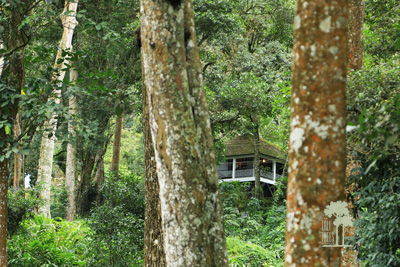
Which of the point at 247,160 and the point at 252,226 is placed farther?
the point at 247,160

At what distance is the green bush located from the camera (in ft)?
39.3

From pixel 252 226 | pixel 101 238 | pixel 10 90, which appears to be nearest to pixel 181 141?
pixel 10 90

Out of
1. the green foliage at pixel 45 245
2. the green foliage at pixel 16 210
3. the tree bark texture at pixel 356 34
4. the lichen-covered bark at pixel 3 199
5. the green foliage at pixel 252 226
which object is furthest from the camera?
the green foliage at pixel 252 226

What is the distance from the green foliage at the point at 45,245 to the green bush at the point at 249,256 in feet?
13.1

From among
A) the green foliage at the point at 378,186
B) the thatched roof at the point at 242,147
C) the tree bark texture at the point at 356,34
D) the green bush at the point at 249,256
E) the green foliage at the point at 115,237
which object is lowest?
the green bush at the point at 249,256

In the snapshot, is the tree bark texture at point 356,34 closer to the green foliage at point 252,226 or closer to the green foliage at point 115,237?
the green foliage at point 115,237

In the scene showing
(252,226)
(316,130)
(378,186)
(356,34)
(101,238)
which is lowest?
(101,238)

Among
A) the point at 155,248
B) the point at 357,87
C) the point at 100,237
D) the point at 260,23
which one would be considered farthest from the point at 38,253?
the point at 260,23

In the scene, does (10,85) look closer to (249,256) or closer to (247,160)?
(249,256)

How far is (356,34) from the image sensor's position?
7.54 metres

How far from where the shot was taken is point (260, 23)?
24656 millimetres

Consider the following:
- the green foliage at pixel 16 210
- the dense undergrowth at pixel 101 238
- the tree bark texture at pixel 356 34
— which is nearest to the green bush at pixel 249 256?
the dense undergrowth at pixel 101 238

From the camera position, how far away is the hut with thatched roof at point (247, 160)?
28.4 m

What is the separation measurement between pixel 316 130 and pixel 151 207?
9.02 feet
